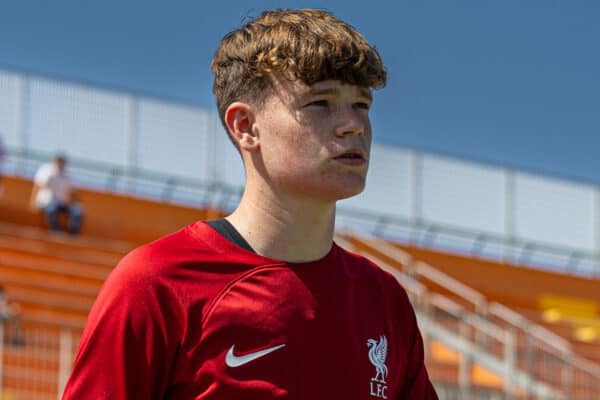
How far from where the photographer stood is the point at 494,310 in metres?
14.5

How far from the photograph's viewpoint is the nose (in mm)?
2766

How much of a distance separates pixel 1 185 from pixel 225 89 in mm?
13611

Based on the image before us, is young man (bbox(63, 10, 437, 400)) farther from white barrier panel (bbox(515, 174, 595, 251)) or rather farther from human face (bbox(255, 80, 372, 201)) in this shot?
white barrier panel (bbox(515, 174, 595, 251))

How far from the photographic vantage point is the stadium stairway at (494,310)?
12.8m

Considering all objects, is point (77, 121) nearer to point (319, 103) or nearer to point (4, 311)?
point (4, 311)

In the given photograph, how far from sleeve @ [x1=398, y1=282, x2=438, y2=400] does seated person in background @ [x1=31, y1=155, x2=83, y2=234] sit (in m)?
12.4

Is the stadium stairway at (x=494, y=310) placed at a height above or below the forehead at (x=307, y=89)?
below

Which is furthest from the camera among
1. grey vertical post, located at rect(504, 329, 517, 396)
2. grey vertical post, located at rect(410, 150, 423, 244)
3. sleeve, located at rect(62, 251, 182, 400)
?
grey vertical post, located at rect(410, 150, 423, 244)

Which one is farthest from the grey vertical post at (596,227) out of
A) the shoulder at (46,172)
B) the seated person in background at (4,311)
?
the seated person in background at (4,311)

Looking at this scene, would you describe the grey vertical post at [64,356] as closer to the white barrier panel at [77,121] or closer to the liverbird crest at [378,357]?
the white barrier panel at [77,121]

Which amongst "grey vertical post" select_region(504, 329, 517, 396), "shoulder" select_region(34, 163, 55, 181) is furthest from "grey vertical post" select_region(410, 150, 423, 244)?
"grey vertical post" select_region(504, 329, 517, 396)

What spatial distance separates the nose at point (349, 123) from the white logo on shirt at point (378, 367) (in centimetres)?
43

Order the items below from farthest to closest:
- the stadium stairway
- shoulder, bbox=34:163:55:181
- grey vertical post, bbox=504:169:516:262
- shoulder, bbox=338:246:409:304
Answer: grey vertical post, bbox=504:169:516:262, shoulder, bbox=34:163:55:181, the stadium stairway, shoulder, bbox=338:246:409:304

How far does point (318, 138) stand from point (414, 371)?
23.6 inches
